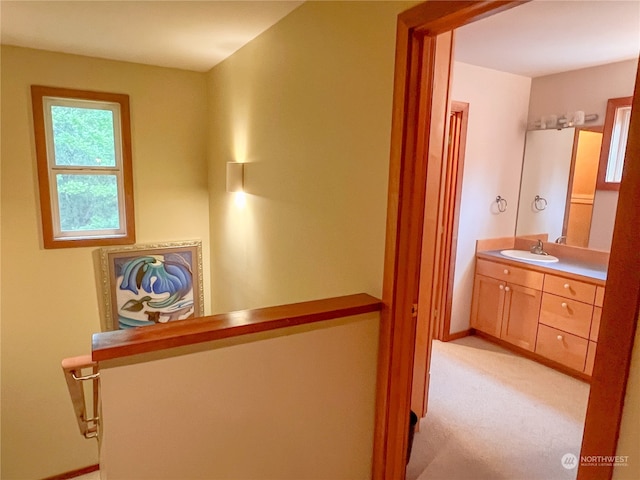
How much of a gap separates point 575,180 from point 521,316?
1.27m

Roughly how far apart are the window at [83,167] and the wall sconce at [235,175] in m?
1.10

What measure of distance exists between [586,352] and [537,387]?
445mm

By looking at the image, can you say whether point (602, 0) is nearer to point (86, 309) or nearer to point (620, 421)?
point (620, 421)

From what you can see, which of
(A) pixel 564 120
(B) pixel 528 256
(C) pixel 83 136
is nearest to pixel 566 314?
(B) pixel 528 256

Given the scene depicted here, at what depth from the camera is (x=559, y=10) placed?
2.08 m

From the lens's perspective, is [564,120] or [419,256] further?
[564,120]

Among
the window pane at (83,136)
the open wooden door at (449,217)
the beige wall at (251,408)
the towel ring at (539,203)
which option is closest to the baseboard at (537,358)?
the open wooden door at (449,217)

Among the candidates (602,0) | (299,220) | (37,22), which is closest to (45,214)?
(37,22)

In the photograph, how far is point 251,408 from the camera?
4.79 feet

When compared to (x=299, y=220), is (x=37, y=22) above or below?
above

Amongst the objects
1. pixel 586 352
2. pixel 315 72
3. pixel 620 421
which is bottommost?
pixel 586 352

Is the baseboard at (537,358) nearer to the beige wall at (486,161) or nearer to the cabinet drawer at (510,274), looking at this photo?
the beige wall at (486,161)

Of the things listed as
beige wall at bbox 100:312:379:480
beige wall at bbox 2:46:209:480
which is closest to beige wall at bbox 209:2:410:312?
beige wall at bbox 100:312:379:480

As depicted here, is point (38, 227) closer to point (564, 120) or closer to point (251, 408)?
point (251, 408)
